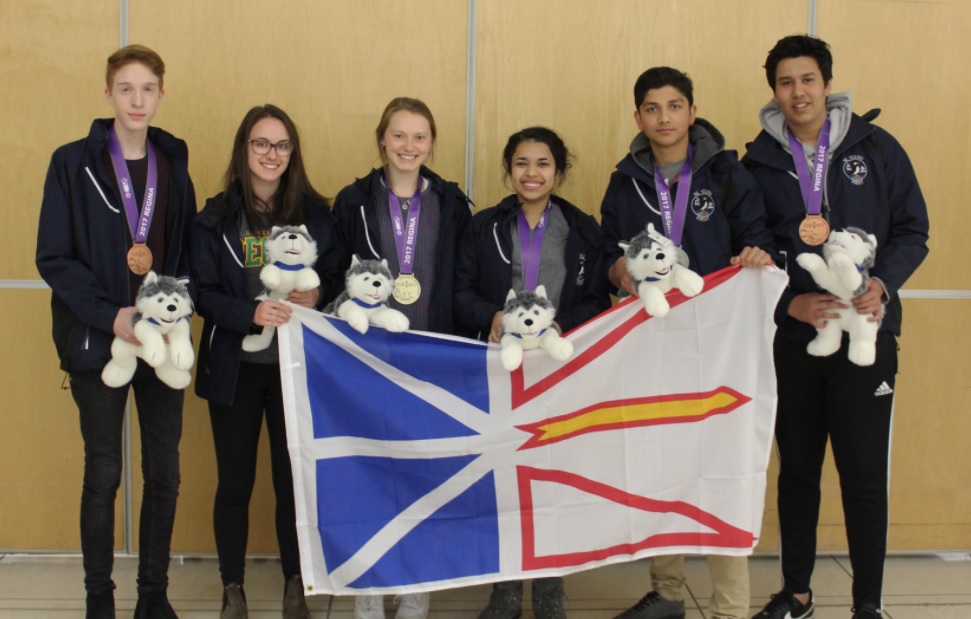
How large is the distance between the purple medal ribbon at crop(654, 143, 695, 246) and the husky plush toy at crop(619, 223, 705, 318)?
130 mm

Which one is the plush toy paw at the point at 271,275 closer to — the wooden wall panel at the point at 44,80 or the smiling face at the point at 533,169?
the smiling face at the point at 533,169

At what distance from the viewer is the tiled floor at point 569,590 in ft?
11.2

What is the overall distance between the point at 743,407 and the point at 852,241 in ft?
2.04

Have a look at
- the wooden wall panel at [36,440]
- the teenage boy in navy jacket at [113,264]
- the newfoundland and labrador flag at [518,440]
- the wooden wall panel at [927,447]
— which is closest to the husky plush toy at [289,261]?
the newfoundland and labrador flag at [518,440]

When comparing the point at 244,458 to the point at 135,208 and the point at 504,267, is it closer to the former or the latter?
the point at 135,208

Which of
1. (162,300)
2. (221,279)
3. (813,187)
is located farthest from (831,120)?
(162,300)

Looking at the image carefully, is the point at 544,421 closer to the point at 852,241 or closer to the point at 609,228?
the point at 609,228

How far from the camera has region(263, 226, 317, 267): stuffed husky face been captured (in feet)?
9.57

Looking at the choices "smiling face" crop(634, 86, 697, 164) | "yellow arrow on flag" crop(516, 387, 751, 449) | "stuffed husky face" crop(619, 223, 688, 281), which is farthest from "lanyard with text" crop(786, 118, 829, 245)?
"yellow arrow on flag" crop(516, 387, 751, 449)

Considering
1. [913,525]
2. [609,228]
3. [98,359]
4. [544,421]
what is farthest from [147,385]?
[913,525]

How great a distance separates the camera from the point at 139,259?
3000 millimetres

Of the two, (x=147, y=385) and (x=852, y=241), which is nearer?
(x=852, y=241)

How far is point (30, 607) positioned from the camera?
3.41 m

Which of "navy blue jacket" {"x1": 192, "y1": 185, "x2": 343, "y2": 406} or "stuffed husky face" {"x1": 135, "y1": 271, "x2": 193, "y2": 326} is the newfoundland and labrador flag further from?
"stuffed husky face" {"x1": 135, "y1": 271, "x2": 193, "y2": 326}
